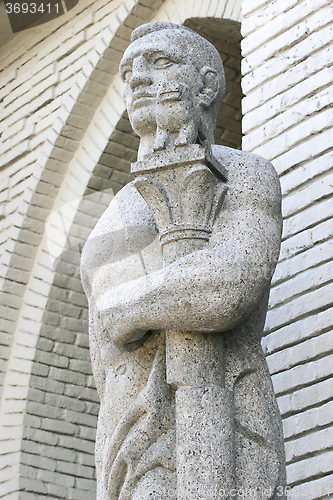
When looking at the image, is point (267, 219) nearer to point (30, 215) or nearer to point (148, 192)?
point (148, 192)

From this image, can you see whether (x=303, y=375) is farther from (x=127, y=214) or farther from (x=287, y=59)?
(x=287, y=59)

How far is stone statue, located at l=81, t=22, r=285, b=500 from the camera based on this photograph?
7.31ft

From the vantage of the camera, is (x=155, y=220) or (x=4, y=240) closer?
(x=155, y=220)

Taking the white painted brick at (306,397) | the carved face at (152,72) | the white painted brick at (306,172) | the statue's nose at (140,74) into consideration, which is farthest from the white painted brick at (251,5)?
the white painted brick at (306,397)

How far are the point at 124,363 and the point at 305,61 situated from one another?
2.11 meters

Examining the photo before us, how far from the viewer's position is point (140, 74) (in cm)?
266

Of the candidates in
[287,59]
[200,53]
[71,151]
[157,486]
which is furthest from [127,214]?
[71,151]

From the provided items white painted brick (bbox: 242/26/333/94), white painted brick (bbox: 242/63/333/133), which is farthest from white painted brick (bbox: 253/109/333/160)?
white painted brick (bbox: 242/26/333/94)

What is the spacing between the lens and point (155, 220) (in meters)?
2.48

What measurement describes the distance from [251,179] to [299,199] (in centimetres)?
120

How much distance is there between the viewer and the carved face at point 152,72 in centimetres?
264

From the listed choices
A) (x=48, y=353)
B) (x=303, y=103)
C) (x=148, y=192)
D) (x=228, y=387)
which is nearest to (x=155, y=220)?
(x=148, y=192)

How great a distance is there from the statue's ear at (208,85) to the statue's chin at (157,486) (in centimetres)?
127

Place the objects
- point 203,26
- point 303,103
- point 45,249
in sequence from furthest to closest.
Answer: point 45,249 → point 203,26 → point 303,103
